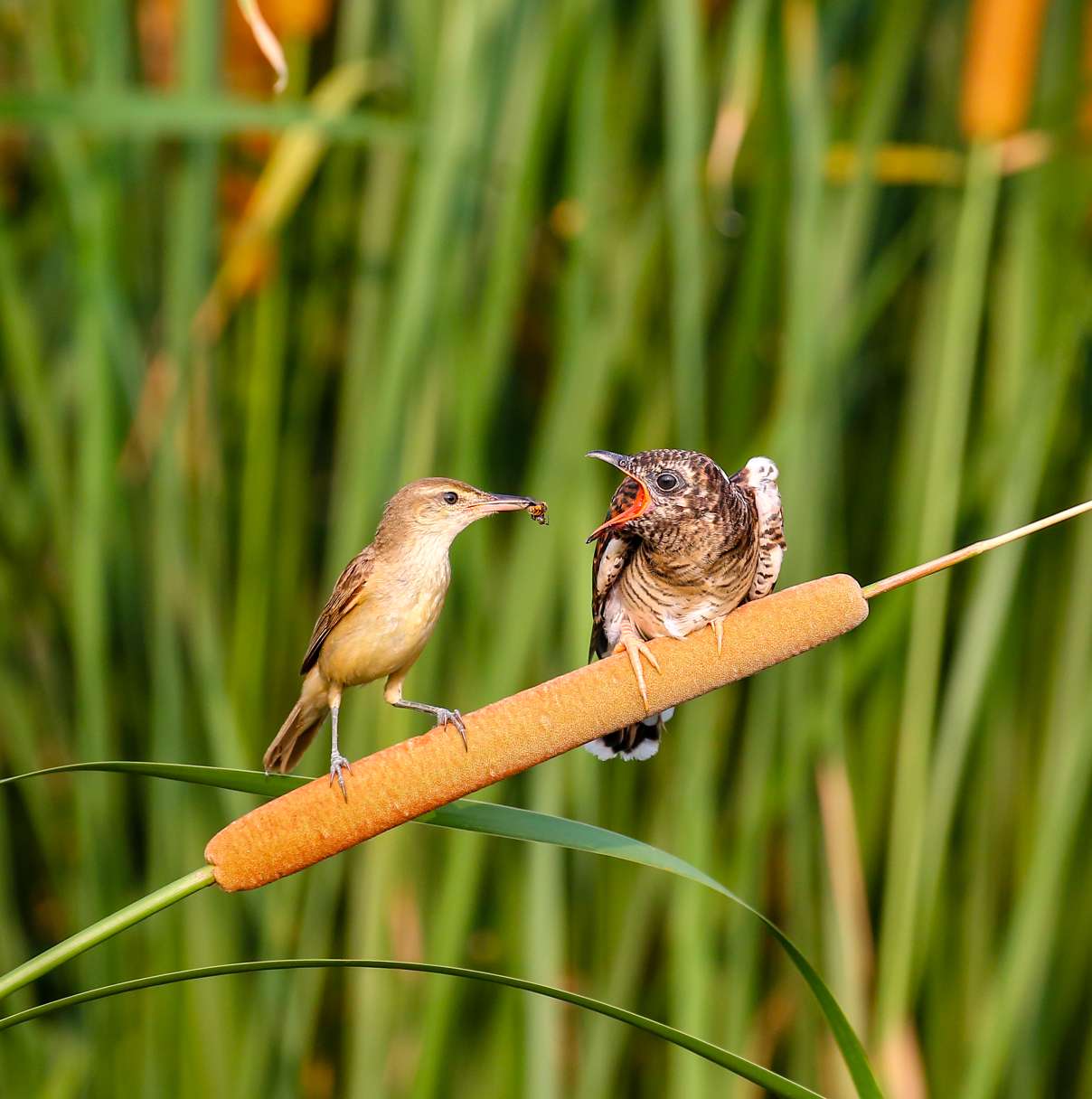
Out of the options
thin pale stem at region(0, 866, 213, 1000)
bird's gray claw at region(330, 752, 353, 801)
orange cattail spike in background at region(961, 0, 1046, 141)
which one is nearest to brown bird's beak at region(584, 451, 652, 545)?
bird's gray claw at region(330, 752, 353, 801)

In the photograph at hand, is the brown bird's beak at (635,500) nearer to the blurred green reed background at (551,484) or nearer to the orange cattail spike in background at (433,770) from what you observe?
the orange cattail spike in background at (433,770)

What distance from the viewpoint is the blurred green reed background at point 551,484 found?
1.94 metres

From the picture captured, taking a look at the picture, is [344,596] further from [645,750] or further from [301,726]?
[645,750]

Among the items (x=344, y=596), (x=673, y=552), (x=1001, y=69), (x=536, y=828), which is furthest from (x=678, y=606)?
(x=1001, y=69)

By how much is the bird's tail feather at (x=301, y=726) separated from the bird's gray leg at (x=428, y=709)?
72mm

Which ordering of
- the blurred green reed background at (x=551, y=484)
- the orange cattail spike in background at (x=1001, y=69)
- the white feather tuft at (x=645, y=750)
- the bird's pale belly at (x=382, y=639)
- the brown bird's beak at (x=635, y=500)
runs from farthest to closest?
the orange cattail spike in background at (x=1001, y=69) < the blurred green reed background at (x=551, y=484) < the white feather tuft at (x=645, y=750) < the bird's pale belly at (x=382, y=639) < the brown bird's beak at (x=635, y=500)

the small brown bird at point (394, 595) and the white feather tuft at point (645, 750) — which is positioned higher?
the small brown bird at point (394, 595)

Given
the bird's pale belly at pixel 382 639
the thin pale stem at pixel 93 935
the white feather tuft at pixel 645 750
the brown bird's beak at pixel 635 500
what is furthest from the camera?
the white feather tuft at pixel 645 750

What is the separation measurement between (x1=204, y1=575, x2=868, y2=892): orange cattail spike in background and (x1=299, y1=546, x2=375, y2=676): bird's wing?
48 centimetres

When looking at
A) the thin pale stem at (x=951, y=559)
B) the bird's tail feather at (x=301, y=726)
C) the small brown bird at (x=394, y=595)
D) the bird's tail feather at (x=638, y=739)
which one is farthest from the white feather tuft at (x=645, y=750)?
the thin pale stem at (x=951, y=559)

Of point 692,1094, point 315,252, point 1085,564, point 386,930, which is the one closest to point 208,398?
point 315,252

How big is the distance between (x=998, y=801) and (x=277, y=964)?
188 centimetres

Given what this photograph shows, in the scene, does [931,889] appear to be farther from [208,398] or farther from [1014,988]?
[208,398]

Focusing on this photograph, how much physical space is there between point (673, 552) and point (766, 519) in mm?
240
